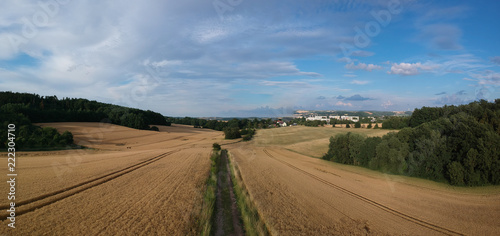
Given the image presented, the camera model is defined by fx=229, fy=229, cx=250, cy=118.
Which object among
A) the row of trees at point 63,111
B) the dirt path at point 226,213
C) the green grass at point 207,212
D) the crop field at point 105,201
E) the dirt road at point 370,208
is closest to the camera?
the crop field at point 105,201

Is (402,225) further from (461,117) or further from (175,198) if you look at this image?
(461,117)

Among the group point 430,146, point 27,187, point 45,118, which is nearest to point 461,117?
point 430,146

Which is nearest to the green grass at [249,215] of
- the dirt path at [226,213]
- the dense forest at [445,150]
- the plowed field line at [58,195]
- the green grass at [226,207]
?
the dirt path at [226,213]

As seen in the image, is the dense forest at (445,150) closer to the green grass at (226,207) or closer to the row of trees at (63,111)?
the green grass at (226,207)

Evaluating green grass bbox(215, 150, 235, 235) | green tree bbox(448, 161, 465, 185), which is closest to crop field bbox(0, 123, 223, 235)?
green grass bbox(215, 150, 235, 235)

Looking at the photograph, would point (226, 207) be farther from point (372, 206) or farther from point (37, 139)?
point (37, 139)

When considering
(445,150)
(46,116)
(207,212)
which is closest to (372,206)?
(207,212)
